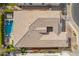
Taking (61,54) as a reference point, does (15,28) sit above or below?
above

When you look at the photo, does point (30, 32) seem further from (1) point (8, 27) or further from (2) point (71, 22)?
(2) point (71, 22)

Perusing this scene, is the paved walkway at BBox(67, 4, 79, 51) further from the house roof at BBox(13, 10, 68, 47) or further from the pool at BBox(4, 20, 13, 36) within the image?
the pool at BBox(4, 20, 13, 36)

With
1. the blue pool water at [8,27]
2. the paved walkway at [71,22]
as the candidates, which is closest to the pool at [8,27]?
the blue pool water at [8,27]

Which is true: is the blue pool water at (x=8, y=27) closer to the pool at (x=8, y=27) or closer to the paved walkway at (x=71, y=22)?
the pool at (x=8, y=27)

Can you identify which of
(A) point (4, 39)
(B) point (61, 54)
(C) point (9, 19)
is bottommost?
(B) point (61, 54)

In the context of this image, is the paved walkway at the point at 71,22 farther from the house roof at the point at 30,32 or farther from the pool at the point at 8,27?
the pool at the point at 8,27

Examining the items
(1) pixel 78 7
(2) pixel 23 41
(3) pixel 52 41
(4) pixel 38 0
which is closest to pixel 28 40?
(2) pixel 23 41

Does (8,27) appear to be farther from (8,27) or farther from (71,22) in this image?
(71,22)

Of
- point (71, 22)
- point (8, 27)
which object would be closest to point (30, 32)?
point (8, 27)

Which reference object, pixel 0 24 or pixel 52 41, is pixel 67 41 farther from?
pixel 0 24

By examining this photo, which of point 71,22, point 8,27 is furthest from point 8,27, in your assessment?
point 71,22

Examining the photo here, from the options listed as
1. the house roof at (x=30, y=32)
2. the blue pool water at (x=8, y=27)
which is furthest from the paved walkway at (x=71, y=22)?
the blue pool water at (x=8, y=27)
